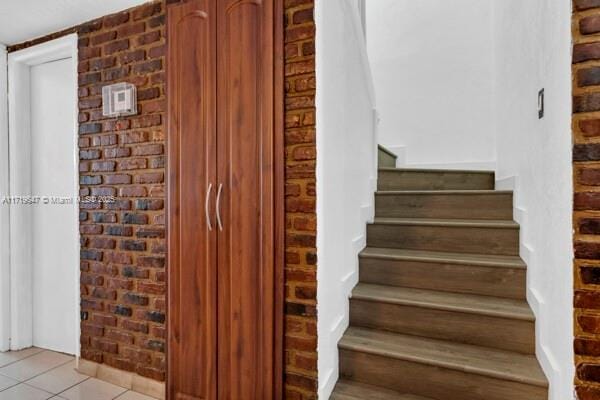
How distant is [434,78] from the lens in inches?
Answer: 133

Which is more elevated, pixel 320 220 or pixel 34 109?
pixel 34 109

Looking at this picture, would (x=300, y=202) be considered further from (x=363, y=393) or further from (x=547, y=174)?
(x=547, y=174)

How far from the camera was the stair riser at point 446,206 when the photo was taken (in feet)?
7.07

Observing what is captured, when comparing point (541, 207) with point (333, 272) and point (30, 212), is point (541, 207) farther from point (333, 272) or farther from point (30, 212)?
point (30, 212)

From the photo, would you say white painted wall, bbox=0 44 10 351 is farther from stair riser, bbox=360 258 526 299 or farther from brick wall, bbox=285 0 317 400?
stair riser, bbox=360 258 526 299

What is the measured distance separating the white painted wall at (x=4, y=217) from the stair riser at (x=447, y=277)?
8.53 feet

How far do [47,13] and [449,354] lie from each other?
2.97 m

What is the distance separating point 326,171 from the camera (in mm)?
1471

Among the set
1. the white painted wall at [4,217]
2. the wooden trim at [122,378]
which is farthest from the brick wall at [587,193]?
the white painted wall at [4,217]

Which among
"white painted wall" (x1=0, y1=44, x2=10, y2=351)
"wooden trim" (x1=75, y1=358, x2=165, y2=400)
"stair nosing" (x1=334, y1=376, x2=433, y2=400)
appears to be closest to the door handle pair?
"stair nosing" (x1=334, y1=376, x2=433, y2=400)

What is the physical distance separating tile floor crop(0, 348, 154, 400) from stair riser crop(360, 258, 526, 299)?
156 cm

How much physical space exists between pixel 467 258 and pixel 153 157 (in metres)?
1.89

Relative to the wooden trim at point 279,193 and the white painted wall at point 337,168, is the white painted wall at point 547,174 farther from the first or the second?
the wooden trim at point 279,193

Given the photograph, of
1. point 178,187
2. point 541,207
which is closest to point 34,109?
point 178,187
